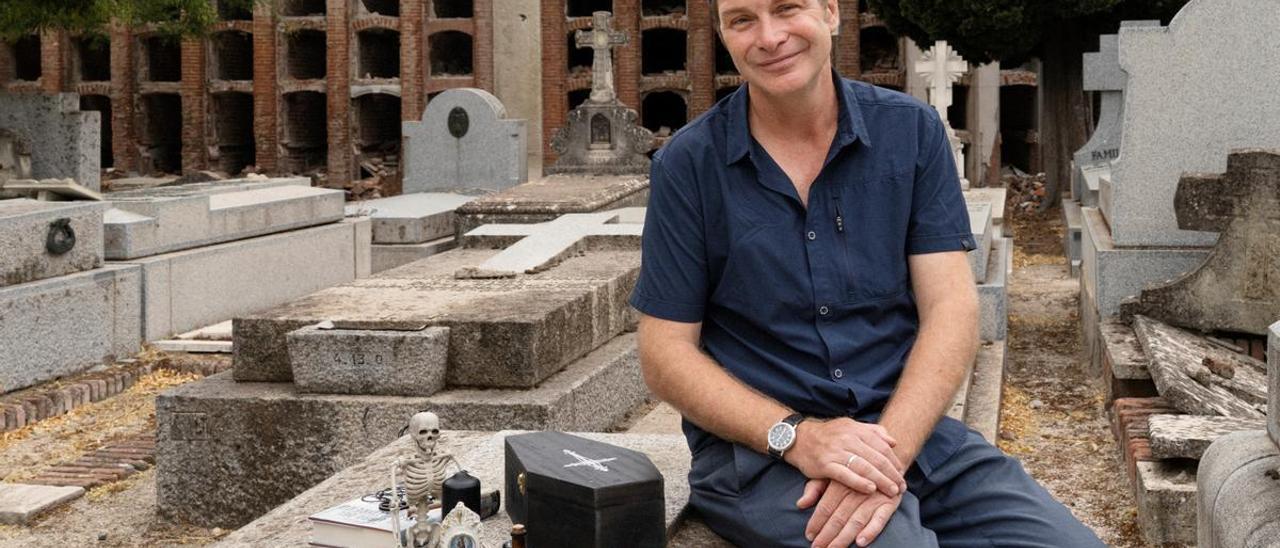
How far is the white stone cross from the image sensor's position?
6723mm

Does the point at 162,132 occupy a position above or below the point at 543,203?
above

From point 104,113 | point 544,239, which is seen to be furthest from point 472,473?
point 104,113

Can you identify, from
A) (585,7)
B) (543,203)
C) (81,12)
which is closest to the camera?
(543,203)

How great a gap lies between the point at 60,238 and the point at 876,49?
511 inches

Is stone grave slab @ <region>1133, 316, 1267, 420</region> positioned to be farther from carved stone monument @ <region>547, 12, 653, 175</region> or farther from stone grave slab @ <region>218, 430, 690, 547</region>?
carved stone monument @ <region>547, 12, 653, 175</region>

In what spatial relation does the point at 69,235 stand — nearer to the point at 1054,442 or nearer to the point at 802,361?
the point at 1054,442

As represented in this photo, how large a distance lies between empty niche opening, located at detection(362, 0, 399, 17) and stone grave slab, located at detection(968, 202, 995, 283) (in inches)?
467

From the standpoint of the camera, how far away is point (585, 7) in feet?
64.7

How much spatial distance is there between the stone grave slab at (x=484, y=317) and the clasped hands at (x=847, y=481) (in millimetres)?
2844

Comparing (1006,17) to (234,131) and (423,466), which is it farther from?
(423,466)

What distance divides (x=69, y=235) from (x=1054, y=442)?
4.80 meters

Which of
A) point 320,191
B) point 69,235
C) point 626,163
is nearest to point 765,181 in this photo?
point 69,235

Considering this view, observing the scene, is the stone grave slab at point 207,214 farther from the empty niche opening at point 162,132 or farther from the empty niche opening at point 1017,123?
the empty niche opening at point 1017,123

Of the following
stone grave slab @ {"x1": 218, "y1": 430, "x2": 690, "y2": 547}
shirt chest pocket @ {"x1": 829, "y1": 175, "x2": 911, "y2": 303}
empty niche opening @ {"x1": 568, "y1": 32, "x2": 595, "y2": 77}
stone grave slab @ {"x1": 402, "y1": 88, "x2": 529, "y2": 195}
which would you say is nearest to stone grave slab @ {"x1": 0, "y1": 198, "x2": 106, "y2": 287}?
stone grave slab @ {"x1": 218, "y1": 430, "x2": 690, "y2": 547}
